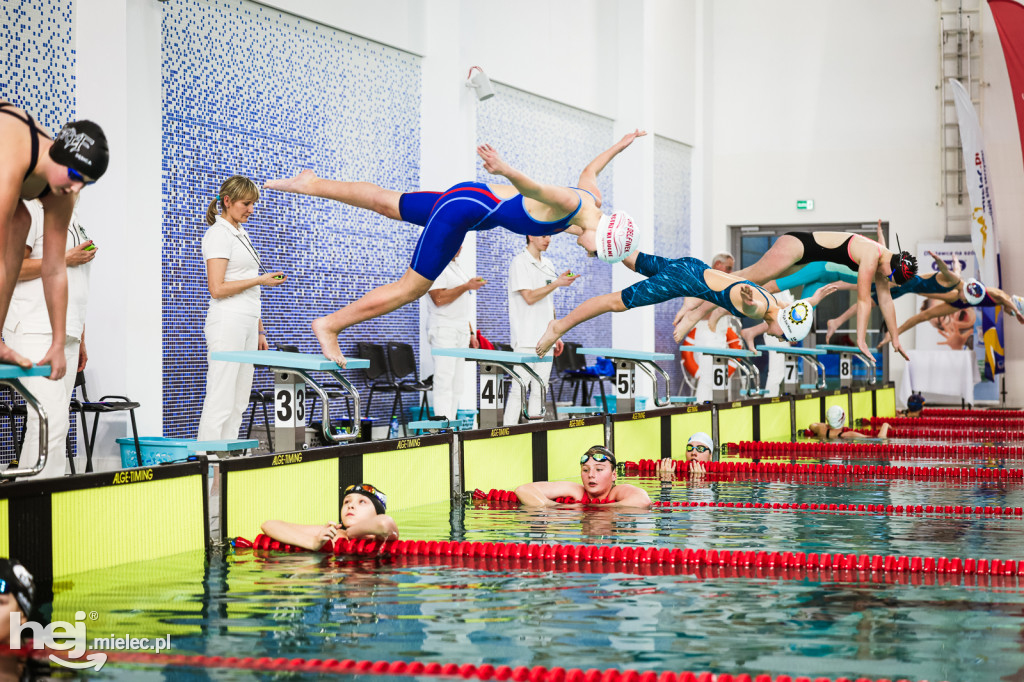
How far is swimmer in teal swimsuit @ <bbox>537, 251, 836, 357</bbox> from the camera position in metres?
7.49

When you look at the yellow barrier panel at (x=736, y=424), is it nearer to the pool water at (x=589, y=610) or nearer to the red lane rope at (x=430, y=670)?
the pool water at (x=589, y=610)

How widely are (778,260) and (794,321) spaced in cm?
237

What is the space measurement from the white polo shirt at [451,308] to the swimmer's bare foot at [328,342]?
9.67 feet

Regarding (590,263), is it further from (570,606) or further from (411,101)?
(570,606)

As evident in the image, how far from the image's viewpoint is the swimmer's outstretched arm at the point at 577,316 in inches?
313

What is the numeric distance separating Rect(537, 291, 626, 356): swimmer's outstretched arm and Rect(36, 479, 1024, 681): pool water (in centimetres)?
230

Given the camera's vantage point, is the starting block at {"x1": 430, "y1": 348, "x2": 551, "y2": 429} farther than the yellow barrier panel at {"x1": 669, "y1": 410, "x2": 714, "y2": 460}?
No

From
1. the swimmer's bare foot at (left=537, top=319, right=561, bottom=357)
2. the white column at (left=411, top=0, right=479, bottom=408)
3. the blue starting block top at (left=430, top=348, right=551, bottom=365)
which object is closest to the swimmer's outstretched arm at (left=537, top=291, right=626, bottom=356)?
the swimmer's bare foot at (left=537, top=319, right=561, bottom=357)

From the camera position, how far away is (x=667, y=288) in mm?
7809

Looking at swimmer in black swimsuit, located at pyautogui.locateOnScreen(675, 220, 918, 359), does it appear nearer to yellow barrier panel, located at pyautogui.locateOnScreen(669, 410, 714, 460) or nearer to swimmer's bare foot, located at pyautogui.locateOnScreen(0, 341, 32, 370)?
yellow barrier panel, located at pyautogui.locateOnScreen(669, 410, 714, 460)

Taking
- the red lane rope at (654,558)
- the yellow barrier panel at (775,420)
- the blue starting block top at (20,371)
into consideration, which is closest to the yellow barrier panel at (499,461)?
the red lane rope at (654,558)

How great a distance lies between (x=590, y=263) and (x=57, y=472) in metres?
11.2

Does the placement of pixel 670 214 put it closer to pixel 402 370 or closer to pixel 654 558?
pixel 402 370

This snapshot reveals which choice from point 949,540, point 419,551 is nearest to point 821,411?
point 949,540
